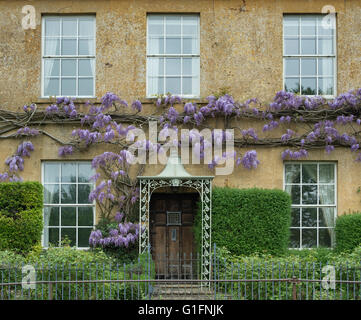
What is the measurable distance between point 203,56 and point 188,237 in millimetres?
4316

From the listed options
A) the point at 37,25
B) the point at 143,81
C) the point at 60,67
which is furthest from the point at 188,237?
the point at 37,25

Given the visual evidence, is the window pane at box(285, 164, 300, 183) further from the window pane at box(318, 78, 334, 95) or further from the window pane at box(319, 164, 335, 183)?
the window pane at box(318, 78, 334, 95)

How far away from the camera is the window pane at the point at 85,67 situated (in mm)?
13750

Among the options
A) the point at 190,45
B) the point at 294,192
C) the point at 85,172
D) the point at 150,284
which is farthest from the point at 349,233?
the point at 85,172

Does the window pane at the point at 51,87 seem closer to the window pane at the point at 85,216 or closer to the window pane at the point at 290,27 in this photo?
the window pane at the point at 85,216

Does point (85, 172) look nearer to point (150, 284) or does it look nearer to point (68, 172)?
point (68, 172)

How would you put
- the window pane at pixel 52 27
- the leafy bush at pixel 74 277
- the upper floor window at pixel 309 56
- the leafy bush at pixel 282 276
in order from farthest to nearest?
the window pane at pixel 52 27, the upper floor window at pixel 309 56, the leafy bush at pixel 282 276, the leafy bush at pixel 74 277

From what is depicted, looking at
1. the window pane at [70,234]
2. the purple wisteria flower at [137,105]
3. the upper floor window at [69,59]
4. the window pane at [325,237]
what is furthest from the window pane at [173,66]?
the window pane at [325,237]

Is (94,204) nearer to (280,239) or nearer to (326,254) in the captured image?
(280,239)

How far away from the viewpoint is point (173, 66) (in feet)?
45.3

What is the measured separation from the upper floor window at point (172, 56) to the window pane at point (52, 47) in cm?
221

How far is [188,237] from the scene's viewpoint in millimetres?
13289

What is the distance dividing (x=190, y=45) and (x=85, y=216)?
482 cm
